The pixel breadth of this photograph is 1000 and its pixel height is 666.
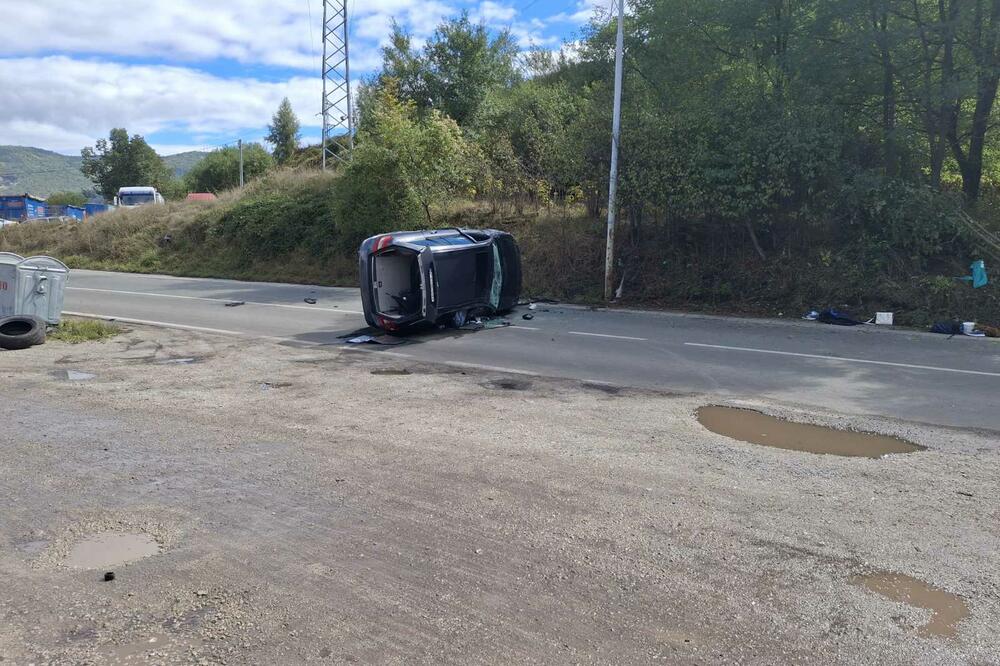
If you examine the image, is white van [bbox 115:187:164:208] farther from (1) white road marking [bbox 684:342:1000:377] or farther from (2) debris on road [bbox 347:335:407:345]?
(1) white road marking [bbox 684:342:1000:377]

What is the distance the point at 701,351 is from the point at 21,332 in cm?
1099

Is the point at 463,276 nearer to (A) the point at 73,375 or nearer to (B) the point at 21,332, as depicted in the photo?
(A) the point at 73,375

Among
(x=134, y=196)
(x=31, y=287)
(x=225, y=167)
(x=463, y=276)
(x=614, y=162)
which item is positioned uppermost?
Result: (x=225, y=167)

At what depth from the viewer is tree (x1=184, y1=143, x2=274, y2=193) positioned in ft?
194

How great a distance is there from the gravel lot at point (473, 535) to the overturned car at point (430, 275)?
16.4 feet

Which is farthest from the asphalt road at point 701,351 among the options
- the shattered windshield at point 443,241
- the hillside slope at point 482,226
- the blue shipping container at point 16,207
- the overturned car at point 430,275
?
the blue shipping container at point 16,207

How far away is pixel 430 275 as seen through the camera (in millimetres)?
12938

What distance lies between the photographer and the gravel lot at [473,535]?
3557 millimetres

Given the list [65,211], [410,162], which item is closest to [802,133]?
[410,162]

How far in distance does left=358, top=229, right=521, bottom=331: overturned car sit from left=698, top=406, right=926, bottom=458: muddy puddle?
628cm

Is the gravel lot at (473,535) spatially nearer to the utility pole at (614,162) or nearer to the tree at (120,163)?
the utility pole at (614,162)

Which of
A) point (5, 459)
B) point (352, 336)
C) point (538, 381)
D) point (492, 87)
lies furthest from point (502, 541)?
point (492, 87)

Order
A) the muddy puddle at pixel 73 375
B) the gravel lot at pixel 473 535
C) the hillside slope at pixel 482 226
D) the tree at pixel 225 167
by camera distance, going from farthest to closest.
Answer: the tree at pixel 225 167 → the hillside slope at pixel 482 226 → the muddy puddle at pixel 73 375 → the gravel lot at pixel 473 535

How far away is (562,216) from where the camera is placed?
22.6 m
